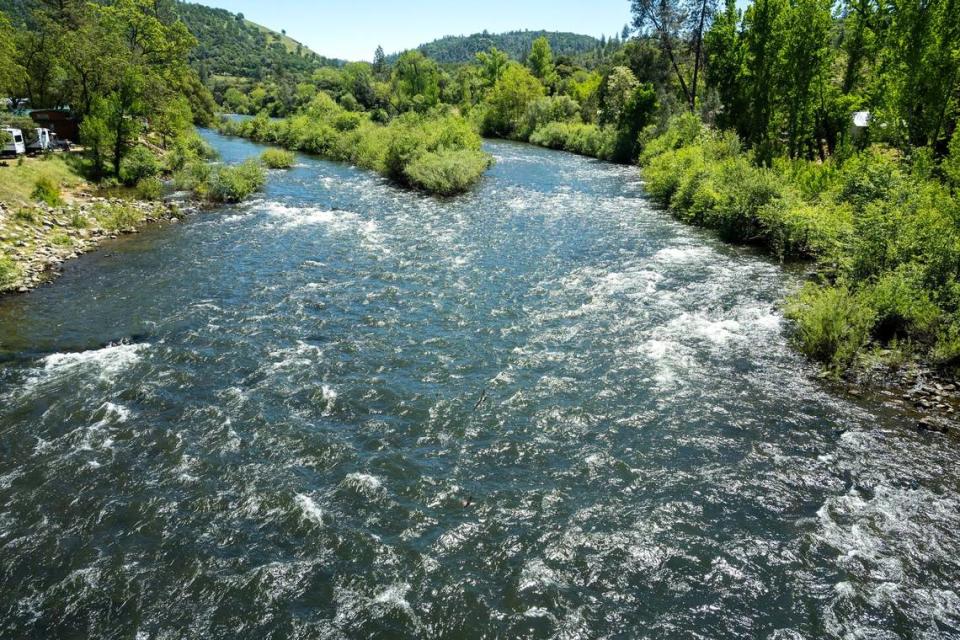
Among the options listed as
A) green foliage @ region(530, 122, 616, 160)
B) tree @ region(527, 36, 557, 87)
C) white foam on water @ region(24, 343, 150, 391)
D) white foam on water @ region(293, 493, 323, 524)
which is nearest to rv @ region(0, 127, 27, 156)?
white foam on water @ region(24, 343, 150, 391)

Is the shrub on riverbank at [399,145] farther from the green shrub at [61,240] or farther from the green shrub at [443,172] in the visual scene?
the green shrub at [61,240]

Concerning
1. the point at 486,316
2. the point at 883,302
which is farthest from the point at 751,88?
the point at 486,316

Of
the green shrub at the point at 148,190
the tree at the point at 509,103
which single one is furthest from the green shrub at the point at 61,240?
the tree at the point at 509,103

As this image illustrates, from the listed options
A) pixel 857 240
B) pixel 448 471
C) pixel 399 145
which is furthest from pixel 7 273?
pixel 857 240

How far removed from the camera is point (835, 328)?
694 inches

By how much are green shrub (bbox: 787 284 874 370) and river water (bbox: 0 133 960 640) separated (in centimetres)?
97

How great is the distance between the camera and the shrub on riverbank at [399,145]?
45250 mm

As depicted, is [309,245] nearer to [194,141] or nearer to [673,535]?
[673,535]

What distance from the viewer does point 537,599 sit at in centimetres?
991

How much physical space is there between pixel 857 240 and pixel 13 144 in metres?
49.6

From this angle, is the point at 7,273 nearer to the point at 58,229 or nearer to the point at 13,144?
the point at 58,229

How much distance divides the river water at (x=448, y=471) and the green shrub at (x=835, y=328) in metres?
0.97

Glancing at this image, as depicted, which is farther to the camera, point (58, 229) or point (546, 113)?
point (546, 113)

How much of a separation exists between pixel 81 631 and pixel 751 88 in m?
53.3
